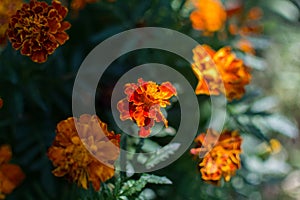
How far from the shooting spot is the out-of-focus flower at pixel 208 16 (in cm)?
154

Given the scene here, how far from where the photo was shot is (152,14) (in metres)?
1.45

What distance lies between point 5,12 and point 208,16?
0.63 m

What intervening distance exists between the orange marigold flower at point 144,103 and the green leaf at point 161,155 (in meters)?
0.17

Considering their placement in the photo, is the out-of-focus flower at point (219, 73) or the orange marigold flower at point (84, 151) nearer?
the orange marigold flower at point (84, 151)

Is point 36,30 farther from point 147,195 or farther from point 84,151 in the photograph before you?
point 147,195

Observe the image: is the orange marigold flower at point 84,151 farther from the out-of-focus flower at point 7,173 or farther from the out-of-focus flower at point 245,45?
the out-of-focus flower at point 245,45

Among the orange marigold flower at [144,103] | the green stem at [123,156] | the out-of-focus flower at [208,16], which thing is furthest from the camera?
the out-of-focus flower at [208,16]

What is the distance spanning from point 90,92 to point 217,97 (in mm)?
308

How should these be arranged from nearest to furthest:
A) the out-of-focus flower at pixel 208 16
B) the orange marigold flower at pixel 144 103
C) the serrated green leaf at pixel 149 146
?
the orange marigold flower at pixel 144 103
the serrated green leaf at pixel 149 146
the out-of-focus flower at pixel 208 16

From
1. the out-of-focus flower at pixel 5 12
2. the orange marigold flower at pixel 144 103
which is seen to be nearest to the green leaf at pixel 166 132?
the orange marigold flower at pixel 144 103

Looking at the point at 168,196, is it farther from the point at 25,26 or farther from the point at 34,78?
the point at 25,26

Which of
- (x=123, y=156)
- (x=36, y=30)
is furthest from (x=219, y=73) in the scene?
(x=36, y=30)

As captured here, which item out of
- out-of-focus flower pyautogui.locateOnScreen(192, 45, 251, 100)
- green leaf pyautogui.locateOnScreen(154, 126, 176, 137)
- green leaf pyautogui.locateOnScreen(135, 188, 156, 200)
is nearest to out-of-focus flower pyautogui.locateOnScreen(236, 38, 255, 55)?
out-of-focus flower pyautogui.locateOnScreen(192, 45, 251, 100)

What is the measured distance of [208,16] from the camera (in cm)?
162
